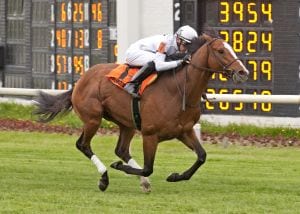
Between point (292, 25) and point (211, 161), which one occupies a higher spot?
point (292, 25)

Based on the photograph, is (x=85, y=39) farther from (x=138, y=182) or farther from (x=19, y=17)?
(x=138, y=182)

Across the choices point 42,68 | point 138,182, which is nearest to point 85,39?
point 42,68

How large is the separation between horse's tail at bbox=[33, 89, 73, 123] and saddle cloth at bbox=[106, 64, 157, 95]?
0.97m

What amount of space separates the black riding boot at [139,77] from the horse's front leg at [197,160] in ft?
2.14

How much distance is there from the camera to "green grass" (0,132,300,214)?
1155 centimetres

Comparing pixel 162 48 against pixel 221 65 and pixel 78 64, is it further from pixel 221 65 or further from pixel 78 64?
pixel 78 64

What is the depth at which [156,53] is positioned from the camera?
13.1 metres

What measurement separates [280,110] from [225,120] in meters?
0.88

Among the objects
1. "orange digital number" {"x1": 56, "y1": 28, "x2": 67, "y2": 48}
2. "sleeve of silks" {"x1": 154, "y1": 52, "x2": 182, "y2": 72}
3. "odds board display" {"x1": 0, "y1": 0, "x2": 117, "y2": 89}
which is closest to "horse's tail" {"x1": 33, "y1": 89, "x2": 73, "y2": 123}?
"sleeve of silks" {"x1": 154, "y1": 52, "x2": 182, "y2": 72}

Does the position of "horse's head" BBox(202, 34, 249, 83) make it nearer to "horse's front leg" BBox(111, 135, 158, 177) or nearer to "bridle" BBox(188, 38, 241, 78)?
"bridle" BBox(188, 38, 241, 78)

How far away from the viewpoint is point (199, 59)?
1273 cm

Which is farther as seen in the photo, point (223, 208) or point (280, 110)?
point (280, 110)

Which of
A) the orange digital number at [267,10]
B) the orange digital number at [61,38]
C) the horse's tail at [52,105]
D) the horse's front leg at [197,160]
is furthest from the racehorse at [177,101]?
the orange digital number at [61,38]

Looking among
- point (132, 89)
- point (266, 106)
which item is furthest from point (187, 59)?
point (266, 106)
